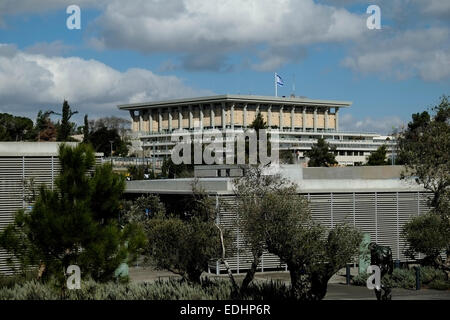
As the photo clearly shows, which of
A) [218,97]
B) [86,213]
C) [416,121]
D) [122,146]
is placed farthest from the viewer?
[218,97]

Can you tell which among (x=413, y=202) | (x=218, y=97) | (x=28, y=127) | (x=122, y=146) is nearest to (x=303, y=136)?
(x=218, y=97)

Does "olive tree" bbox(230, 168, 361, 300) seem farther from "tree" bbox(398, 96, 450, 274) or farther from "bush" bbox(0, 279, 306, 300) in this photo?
"tree" bbox(398, 96, 450, 274)

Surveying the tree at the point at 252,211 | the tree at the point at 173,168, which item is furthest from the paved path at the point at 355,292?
the tree at the point at 173,168

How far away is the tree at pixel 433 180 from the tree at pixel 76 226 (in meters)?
14.3

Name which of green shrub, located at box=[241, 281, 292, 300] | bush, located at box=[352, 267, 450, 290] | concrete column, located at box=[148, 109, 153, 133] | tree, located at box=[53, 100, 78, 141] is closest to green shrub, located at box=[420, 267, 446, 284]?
bush, located at box=[352, 267, 450, 290]

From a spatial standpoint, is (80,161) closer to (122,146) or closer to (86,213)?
(86,213)

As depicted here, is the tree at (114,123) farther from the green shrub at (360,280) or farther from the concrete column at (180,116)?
the green shrub at (360,280)

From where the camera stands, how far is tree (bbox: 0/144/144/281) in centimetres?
1596

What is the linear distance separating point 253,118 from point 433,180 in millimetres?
130750

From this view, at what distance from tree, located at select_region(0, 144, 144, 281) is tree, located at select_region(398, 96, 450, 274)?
14.3 meters

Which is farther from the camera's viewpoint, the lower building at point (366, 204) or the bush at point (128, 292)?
the lower building at point (366, 204)

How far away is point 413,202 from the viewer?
36.9m

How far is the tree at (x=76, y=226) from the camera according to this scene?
16.0 m
